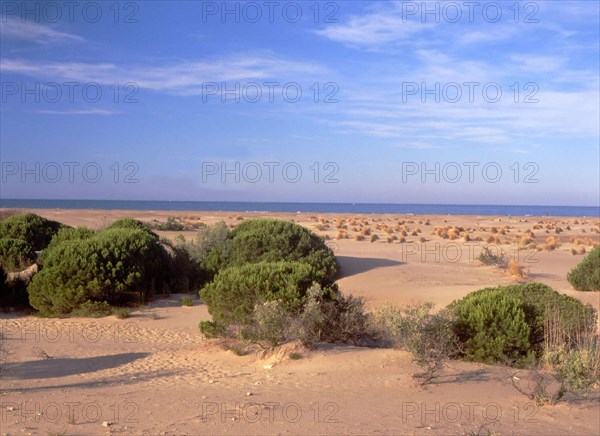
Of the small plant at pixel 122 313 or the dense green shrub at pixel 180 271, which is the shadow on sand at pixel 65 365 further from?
the dense green shrub at pixel 180 271

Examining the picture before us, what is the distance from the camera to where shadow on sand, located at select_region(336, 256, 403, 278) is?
22859mm

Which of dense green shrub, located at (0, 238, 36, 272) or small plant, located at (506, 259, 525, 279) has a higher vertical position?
dense green shrub, located at (0, 238, 36, 272)

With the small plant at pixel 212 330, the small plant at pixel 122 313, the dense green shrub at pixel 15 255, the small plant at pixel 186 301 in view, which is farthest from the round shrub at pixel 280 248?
the small plant at pixel 212 330

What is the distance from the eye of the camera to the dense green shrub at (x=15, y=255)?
1830 cm

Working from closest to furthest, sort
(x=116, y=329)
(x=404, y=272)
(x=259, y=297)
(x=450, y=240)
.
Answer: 1. (x=259, y=297)
2. (x=116, y=329)
3. (x=404, y=272)
4. (x=450, y=240)

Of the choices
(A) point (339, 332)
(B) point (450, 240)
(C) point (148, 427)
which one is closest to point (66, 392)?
(C) point (148, 427)

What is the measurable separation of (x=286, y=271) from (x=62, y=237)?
11289mm

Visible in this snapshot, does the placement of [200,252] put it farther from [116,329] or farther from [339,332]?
[339,332]

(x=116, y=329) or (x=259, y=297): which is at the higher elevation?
(x=259, y=297)

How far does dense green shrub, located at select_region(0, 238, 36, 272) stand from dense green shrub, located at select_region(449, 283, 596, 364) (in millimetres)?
A: 12495

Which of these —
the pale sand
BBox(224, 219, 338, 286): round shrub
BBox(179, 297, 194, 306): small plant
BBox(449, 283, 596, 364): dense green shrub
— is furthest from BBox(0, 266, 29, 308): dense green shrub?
BBox(449, 283, 596, 364): dense green shrub

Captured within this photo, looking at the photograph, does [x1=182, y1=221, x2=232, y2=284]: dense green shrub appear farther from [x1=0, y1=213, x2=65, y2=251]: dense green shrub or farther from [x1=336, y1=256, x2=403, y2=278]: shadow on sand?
[x1=0, y1=213, x2=65, y2=251]: dense green shrub

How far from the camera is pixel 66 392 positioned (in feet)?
29.9

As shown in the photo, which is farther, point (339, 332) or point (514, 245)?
point (514, 245)
